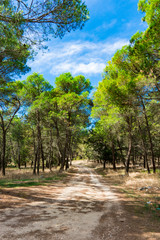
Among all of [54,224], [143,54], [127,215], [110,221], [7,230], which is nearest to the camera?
[7,230]

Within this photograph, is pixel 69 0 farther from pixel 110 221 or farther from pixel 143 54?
pixel 110 221

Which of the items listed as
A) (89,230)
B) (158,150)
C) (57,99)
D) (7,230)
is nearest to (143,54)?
(89,230)

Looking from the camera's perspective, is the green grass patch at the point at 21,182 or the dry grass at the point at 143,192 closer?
the dry grass at the point at 143,192

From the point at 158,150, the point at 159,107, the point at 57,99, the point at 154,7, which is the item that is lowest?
the point at 158,150

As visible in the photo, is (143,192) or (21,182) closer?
(143,192)

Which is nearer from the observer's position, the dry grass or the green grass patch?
the dry grass

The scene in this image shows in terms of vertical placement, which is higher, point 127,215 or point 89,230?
point 89,230

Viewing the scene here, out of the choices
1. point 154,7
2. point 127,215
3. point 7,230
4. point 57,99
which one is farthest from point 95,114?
point 7,230

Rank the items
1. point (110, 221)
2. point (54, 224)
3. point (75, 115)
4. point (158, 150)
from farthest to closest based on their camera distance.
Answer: point (158, 150) < point (75, 115) < point (110, 221) < point (54, 224)

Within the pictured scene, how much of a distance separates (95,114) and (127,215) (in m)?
15.9

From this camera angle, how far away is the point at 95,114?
20.2 metres

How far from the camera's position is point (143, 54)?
10258mm

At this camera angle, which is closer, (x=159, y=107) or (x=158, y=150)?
(x=159, y=107)

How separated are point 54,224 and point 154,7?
41.4ft
